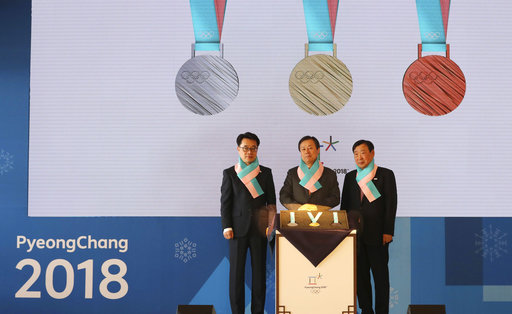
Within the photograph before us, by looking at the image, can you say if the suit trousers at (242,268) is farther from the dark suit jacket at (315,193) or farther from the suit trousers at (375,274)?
the suit trousers at (375,274)

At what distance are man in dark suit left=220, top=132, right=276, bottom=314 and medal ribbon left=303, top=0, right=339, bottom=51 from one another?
3.61 ft

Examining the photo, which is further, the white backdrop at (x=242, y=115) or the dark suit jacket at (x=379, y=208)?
the white backdrop at (x=242, y=115)

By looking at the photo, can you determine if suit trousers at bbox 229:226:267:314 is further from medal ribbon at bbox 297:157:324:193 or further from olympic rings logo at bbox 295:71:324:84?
olympic rings logo at bbox 295:71:324:84

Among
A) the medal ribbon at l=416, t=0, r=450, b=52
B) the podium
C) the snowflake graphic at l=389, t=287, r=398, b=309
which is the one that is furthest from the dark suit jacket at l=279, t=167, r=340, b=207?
the medal ribbon at l=416, t=0, r=450, b=52

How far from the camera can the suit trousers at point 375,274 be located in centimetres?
361

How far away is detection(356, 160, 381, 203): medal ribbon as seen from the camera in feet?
11.8

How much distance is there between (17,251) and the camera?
415cm

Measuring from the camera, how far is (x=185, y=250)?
4.13m

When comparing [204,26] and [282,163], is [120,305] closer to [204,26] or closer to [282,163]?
[282,163]

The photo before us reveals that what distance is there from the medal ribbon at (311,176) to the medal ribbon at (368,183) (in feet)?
0.96

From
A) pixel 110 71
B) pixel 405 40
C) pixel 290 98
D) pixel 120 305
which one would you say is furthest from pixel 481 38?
pixel 120 305

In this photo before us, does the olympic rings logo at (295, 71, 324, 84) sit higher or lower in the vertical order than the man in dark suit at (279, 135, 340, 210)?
higher

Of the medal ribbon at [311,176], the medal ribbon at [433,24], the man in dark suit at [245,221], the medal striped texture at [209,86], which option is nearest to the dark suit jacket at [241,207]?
the man in dark suit at [245,221]

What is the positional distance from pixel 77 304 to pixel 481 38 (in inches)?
157
